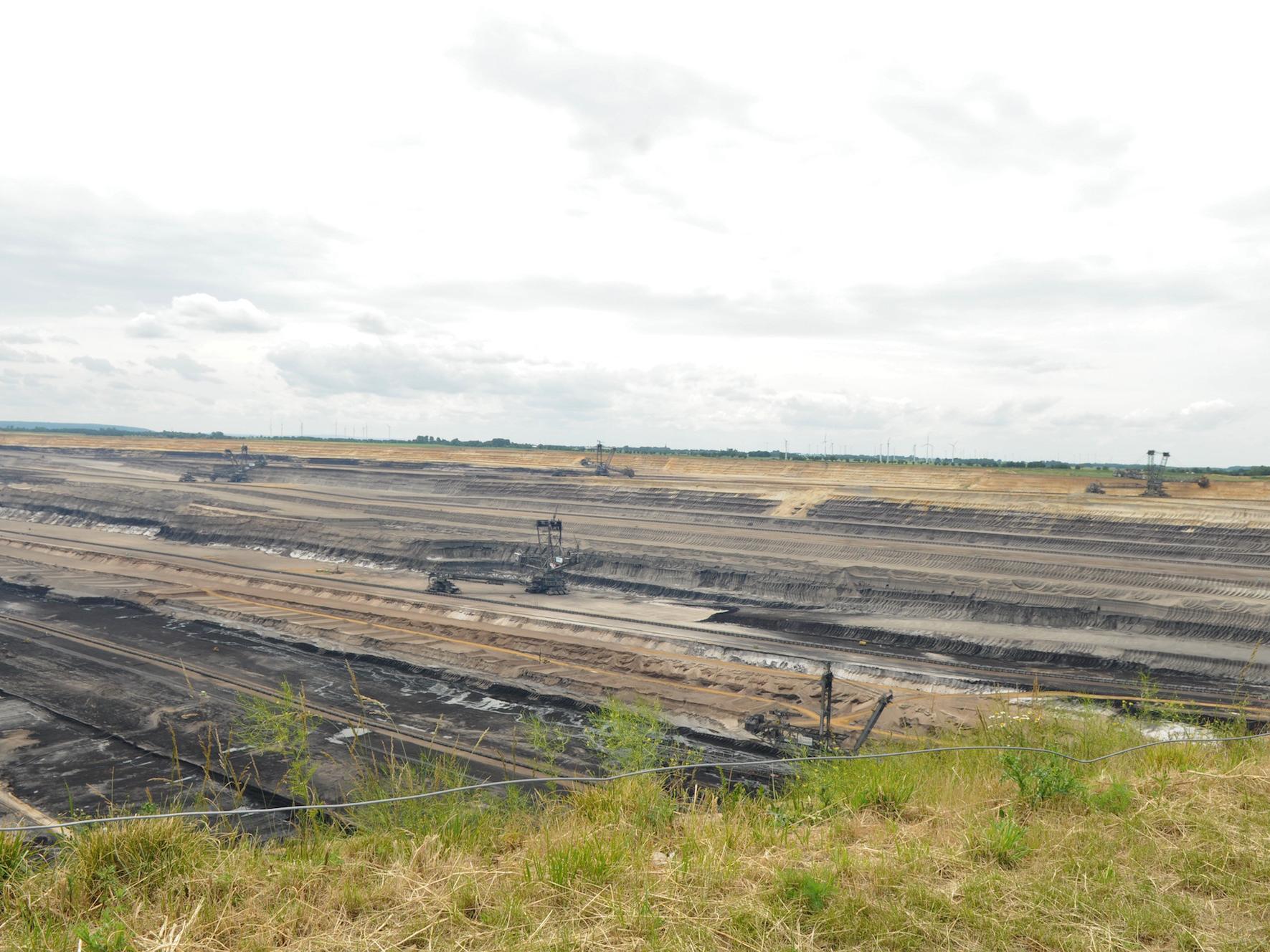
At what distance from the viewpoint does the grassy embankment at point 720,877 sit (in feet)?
16.2

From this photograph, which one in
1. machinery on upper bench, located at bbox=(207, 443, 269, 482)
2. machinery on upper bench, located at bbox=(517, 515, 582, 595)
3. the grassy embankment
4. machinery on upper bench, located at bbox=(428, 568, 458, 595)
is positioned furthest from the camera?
machinery on upper bench, located at bbox=(207, 443, 269, 482)

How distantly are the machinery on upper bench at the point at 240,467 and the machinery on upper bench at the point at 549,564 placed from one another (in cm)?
5908

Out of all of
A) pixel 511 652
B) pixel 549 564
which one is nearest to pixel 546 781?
pixel 511 652

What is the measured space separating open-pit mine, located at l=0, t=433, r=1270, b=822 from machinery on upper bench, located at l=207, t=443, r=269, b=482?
19192 millimetres

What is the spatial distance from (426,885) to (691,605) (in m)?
37.5

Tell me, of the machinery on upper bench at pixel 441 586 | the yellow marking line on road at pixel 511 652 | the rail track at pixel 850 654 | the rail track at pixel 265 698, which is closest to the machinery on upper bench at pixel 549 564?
the rail track at pixel 850 654

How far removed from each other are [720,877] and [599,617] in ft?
110

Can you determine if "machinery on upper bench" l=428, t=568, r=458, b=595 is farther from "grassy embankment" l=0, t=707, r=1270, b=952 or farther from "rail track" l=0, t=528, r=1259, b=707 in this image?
"grassy embankment" l=0, t=707, r=1270, b=952

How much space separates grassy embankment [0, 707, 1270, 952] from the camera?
16.2 ft

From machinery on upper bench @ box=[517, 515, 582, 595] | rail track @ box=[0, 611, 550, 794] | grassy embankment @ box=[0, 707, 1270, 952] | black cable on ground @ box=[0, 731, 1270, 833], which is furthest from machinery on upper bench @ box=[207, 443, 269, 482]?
grassy embankment @ box=[0, 707, 1270, 952]

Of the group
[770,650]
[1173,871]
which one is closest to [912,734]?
[770,650]

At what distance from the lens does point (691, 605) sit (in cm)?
4253

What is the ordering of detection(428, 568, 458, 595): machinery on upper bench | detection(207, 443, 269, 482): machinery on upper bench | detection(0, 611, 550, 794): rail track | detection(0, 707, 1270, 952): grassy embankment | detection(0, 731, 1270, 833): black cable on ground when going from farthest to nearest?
detection(207, 443, 269, 482): machinery on upper bench
detection(428, 568, 458, 595): machinery on upper bench
detection(0, 611, 550, 794): rail track
detection(0, 731, 1270, 833): black cable on ground
detection(0, 707, 1270, 952): grassy embankment

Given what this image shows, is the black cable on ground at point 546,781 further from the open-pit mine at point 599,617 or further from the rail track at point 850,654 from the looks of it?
the rail track at point 850,654
